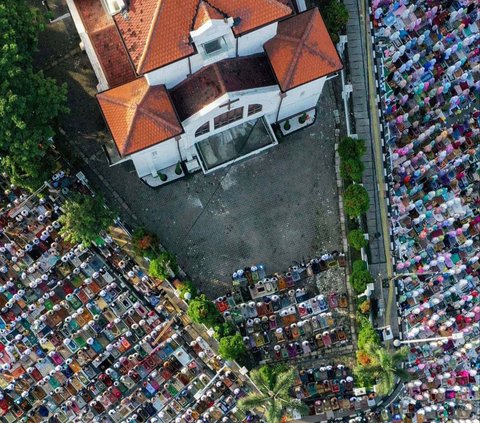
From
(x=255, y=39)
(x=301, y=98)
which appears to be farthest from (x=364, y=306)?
(x=255, y=39)

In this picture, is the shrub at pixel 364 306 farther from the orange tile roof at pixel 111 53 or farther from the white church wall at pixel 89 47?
the white church wall at pixel 89 47

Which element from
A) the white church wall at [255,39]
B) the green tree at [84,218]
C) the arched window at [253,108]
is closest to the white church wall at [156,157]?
the green tree at [84,218]

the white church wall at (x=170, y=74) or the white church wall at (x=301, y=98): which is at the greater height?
the white church wall at (x=170, y=74)

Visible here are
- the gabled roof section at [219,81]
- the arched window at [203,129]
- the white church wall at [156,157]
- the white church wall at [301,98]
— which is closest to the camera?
the gabled roof section at [219,81]

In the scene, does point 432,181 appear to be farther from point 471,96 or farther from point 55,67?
point 55,67

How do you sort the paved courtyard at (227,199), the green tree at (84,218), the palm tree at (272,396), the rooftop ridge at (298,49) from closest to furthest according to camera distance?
the rooftop ridge at (298,49), the palm tree at (272,396), the green tree at (84,218), the paved courtyard at (227,199)

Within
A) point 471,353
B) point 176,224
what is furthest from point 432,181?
point 176,224

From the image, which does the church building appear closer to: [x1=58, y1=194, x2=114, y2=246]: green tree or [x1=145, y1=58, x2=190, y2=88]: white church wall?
[x1=145, y1=58, x2=190, y2=88]: white church wall

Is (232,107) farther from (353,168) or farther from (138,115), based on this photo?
(353,168)
